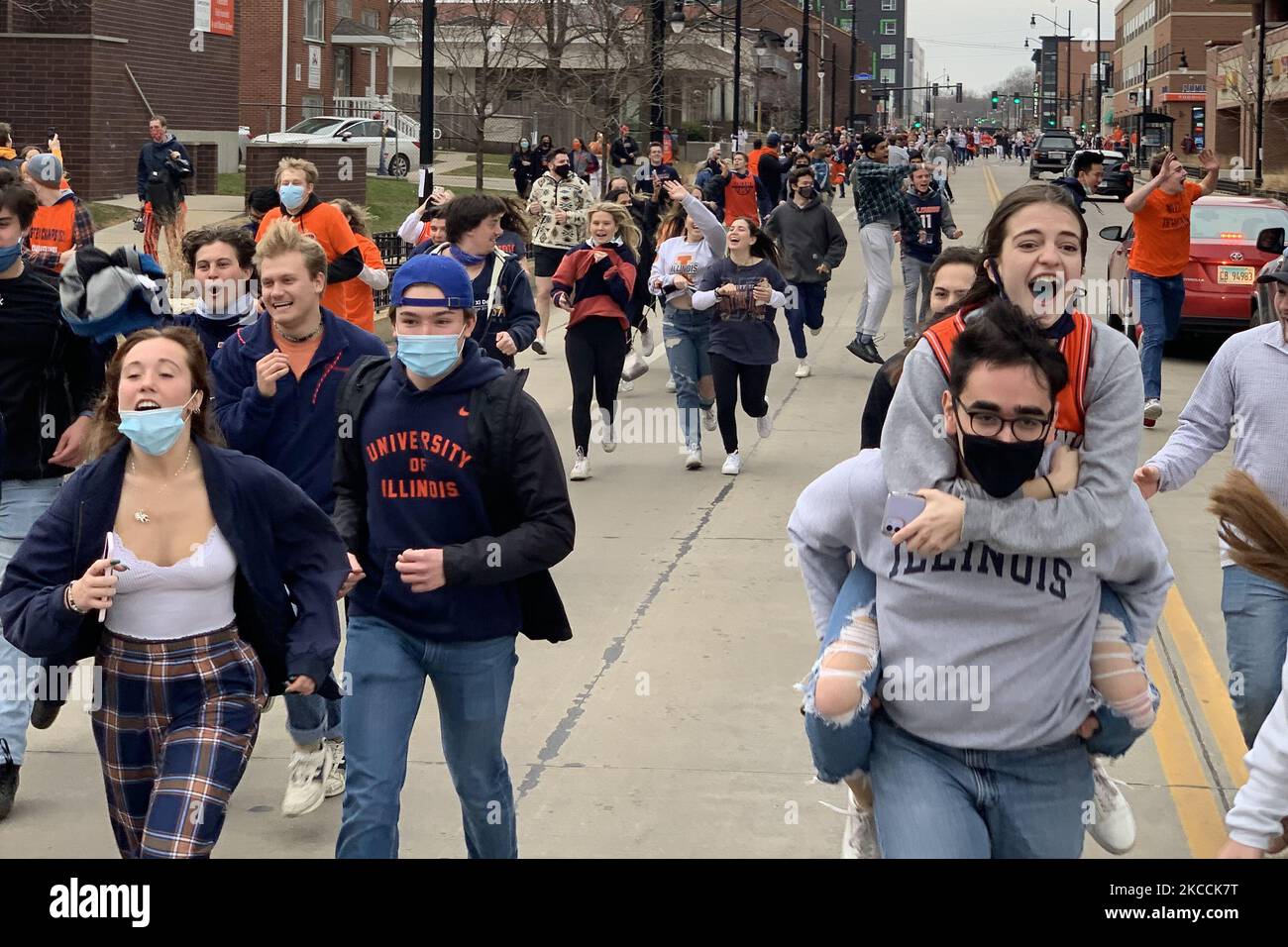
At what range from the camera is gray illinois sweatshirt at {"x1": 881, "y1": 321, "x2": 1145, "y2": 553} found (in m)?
3.44

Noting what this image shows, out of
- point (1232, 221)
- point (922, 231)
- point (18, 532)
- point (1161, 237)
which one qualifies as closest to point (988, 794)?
point (18, 532)

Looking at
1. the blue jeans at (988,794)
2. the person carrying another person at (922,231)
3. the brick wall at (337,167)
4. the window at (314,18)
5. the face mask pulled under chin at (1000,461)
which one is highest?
the window at (314,18)

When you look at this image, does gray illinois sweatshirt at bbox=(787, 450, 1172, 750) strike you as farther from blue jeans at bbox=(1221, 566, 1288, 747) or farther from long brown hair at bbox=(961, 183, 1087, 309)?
blue jeans at bbox=(1221, 566, 1288, 747)

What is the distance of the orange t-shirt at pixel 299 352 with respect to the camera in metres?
5.93

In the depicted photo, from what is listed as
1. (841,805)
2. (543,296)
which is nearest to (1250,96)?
(543,296)

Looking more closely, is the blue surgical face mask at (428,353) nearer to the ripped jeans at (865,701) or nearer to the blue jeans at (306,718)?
the ripped jeans at (865,701)

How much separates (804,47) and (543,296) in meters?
41.6

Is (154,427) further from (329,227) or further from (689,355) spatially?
(689,355)

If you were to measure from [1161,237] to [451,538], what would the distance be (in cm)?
1008

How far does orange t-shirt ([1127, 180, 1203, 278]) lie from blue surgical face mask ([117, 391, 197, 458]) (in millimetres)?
10641

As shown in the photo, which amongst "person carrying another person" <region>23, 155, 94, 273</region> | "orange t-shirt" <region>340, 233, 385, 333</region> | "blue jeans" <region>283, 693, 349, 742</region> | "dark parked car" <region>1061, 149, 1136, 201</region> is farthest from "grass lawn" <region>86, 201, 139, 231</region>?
"blue jeans" <region>283, 693, 349, 742</region>

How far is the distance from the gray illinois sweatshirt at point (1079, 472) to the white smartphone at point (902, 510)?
65 millimetres

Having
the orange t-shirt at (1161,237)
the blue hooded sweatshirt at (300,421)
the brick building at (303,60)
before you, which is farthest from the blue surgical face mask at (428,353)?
the brick building at (303,60)

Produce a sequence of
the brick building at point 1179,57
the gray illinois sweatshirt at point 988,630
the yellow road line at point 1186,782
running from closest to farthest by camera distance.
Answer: the gray illinois sweatshirt at point 988,630 < the yellow road line at point 1186,782 < the brick building at point 1179,57
